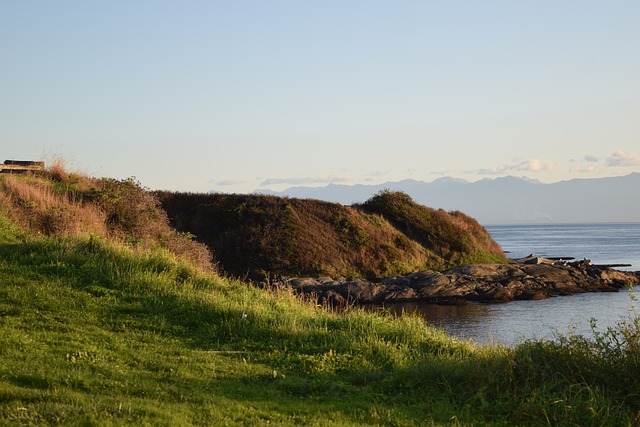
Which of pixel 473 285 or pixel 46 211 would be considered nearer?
pixel 46 211

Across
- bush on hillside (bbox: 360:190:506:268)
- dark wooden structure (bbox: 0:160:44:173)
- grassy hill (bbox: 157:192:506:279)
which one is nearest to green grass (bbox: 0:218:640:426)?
dark wooden structure (bbox: 0:160:44:173)

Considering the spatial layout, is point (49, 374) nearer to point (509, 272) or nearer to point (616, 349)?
point (616, 349)

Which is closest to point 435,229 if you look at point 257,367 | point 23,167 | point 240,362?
point 23,167

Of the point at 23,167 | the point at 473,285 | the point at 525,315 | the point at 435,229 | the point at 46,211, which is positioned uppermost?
the point at 23,167

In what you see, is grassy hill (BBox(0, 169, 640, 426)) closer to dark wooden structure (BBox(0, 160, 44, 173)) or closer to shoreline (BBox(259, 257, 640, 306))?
dark wooden structure (BBox(0, 160, 44, 173))

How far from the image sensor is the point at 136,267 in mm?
19438

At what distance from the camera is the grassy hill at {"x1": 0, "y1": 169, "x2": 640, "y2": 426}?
9555 millimetres

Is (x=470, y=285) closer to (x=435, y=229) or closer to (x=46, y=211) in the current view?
(x=435, y=229)

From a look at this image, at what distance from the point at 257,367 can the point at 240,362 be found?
18.0 inches

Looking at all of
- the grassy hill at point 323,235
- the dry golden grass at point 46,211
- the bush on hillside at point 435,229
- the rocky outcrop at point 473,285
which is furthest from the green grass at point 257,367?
the bush on hillside at point 435,229

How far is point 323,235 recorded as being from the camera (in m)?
47.8

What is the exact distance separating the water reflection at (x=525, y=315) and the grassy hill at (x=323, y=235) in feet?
30.7

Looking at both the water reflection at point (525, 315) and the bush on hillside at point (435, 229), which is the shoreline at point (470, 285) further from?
the bush on hillside at point (435, 229)

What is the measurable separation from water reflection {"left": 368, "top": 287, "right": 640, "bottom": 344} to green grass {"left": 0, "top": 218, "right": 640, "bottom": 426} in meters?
11.3
